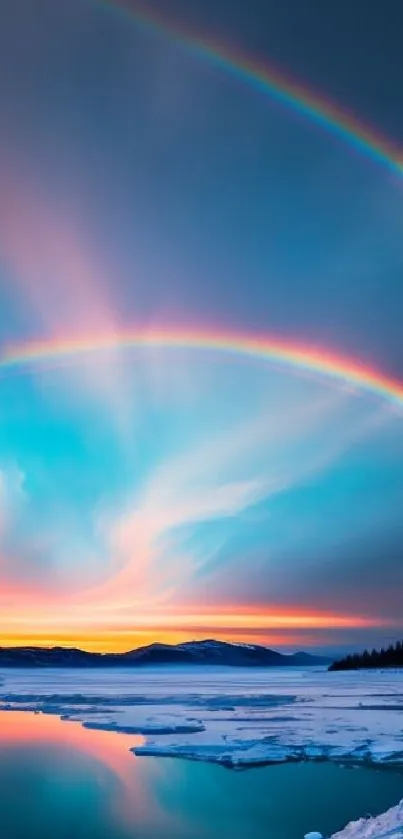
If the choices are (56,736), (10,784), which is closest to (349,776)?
(10,784)

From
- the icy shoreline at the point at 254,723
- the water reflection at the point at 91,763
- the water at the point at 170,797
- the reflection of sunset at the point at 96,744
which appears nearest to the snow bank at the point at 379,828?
the icy shoreline at the point at 254,723

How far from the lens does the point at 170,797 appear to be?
13.7 metres

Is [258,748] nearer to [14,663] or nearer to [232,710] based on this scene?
[232,710]

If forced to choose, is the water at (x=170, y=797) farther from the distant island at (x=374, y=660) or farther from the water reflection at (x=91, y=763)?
the distant island at (x=374, y=660)

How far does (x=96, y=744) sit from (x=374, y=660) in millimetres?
67987

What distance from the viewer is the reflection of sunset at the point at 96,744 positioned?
13188 mm

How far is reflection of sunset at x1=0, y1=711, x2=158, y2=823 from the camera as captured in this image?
13.2 m

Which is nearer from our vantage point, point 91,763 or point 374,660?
point 91,763

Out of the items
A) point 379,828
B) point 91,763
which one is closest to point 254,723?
point 91,763

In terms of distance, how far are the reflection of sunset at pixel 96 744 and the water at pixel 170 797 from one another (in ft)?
0.14

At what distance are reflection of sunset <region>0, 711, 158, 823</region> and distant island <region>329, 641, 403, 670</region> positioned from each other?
58965mm

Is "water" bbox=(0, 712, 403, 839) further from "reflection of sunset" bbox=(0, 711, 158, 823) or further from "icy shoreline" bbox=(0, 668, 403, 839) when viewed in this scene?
"icy shoreline" bbox=(0, 668, 403, 839)

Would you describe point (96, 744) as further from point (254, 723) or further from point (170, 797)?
point (170, 797)

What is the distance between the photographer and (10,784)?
14.7m
